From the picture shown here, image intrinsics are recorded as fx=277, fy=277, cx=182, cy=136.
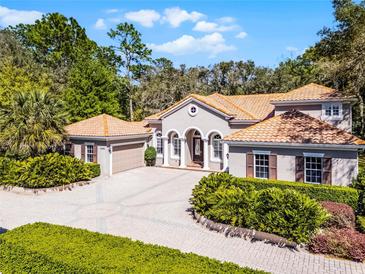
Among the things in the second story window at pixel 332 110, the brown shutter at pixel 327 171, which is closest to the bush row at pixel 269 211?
the brown shutter at pixel 327 171

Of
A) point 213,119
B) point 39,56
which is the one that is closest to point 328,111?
point 213,119

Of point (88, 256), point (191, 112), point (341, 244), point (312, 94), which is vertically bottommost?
point (341, 244)

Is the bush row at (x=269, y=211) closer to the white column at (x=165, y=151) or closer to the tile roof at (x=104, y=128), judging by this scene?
the tile roof at (x=104, y=128)

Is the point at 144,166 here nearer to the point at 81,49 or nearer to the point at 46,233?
the point at 46,233

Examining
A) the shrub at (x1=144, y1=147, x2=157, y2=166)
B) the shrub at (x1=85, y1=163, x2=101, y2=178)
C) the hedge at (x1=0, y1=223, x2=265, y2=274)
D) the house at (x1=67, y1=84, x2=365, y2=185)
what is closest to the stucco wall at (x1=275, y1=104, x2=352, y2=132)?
the house at (x1=67, y1=84, x2=365, y2=185)

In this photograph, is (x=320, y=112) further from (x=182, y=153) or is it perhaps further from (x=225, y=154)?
(x=182, y=153)

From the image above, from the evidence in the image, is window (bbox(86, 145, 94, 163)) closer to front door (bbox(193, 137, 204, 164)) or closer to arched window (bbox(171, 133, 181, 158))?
arched window (bbox(171, 133, 181, 158))

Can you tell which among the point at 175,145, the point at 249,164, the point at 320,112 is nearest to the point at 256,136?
the point at 249,164
